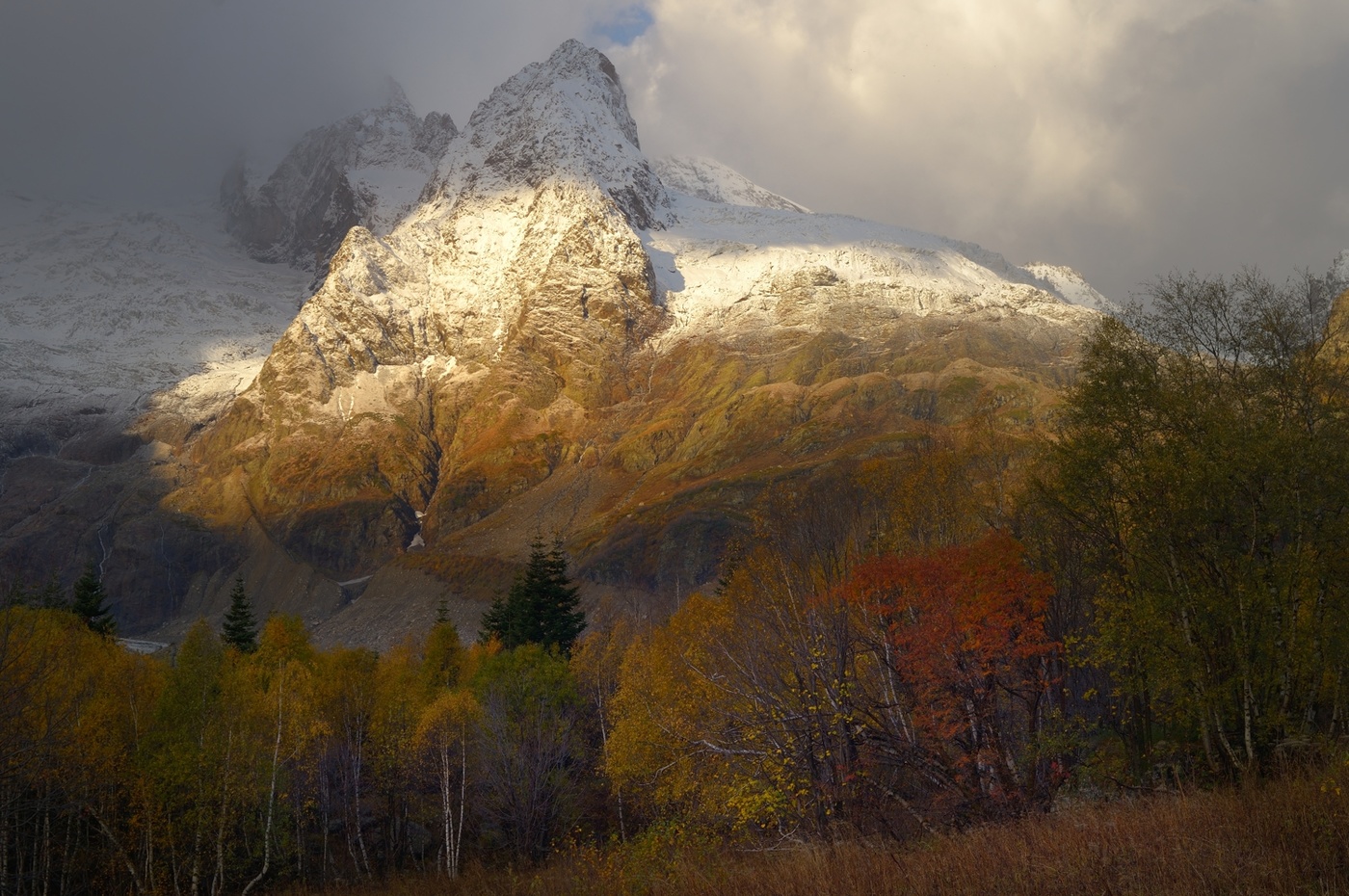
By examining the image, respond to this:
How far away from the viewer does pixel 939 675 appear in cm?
2352

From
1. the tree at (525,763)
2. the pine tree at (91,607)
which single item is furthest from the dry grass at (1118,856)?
the pine tree at (91,607)

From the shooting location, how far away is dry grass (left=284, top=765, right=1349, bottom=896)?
1164cm

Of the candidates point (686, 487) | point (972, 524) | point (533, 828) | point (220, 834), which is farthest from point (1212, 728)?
point (686, 487)

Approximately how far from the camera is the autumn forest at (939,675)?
1972 centimetres

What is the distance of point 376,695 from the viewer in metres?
49.6

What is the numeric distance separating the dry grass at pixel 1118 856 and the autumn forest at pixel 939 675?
2.36 feet

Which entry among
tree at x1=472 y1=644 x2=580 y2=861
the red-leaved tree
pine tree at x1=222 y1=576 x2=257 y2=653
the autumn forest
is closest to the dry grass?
the autumn forest

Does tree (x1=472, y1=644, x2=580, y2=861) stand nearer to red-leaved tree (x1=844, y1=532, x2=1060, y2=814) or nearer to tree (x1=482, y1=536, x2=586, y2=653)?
tree (x1=482, y1=536, x2=586, y2=653)

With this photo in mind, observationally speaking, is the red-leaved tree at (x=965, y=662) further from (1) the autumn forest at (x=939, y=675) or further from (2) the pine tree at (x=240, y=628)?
(2) the pine tree at (x=240, y=628)

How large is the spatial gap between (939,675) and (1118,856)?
10949 millimetres

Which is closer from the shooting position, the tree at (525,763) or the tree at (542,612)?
the tree at (525,763)

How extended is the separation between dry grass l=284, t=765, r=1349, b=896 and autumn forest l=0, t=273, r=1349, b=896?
2.36 ft

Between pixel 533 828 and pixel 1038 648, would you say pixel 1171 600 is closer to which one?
pixel 1038 648

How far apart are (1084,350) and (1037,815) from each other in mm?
13320
